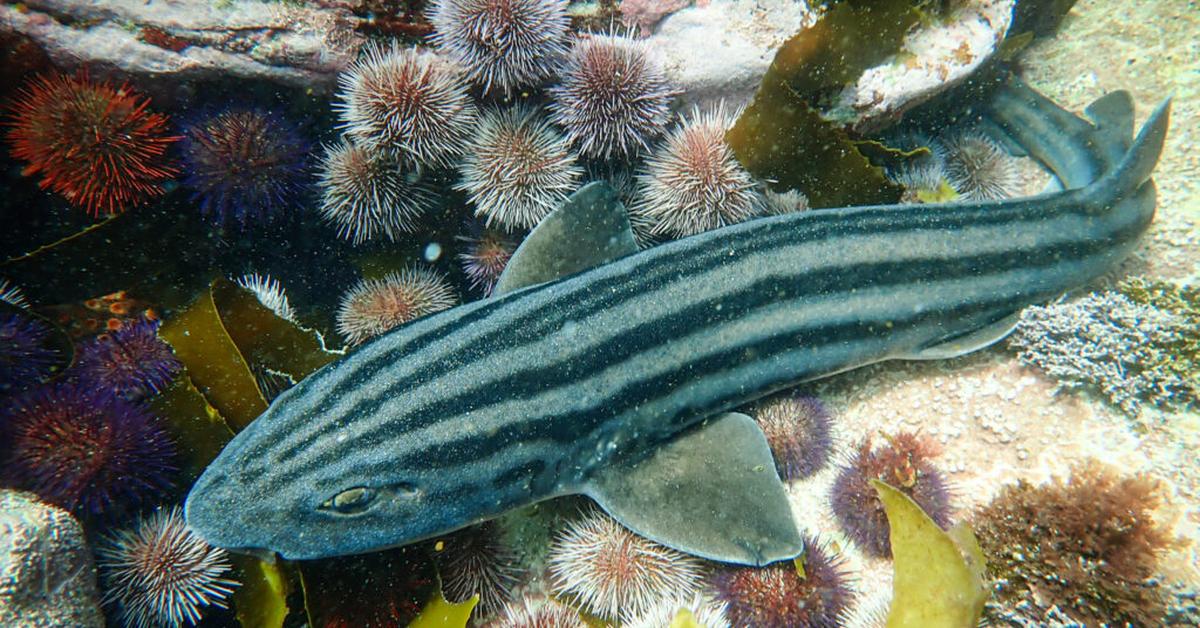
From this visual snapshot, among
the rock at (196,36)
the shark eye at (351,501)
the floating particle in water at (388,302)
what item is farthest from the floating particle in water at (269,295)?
the shark eye at (351,501)

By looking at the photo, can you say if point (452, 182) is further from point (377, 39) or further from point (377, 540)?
point (377, 540)

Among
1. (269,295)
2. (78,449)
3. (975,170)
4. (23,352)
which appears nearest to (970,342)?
(975,170)

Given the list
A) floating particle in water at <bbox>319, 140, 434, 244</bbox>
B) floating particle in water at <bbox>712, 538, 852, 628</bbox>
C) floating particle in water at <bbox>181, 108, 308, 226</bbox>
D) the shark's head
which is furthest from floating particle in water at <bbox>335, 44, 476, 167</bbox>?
floating particle in water at <bbox>712, 538, 852, 628</bbox>

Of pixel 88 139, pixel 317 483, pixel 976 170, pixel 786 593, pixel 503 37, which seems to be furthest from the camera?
pixel 976 170

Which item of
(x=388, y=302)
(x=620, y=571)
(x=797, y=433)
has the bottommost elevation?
(x=620, y=571)

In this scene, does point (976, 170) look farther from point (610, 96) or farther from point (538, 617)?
point (538, 617)

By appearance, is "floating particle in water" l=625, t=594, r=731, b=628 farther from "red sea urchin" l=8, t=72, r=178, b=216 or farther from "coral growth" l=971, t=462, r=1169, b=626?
"red sea urchin" l=8, t=72, r=178, b=216
